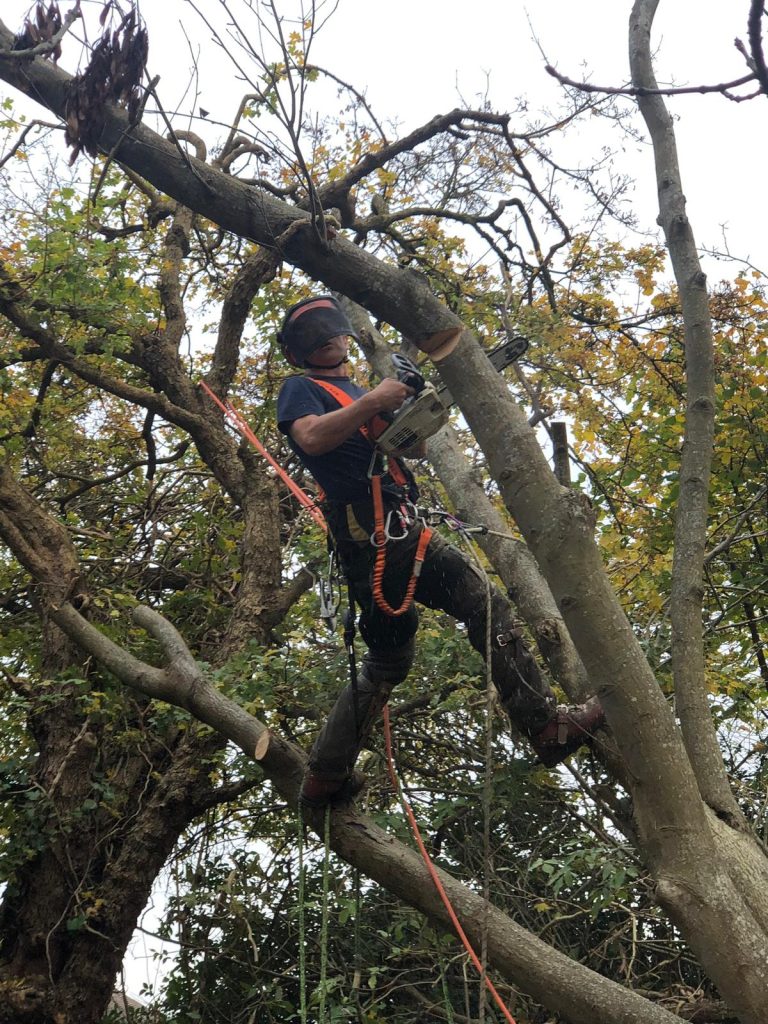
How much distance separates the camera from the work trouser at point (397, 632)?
3057 mm

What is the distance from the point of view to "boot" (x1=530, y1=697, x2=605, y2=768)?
3.03 meters

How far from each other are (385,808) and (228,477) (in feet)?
7.66

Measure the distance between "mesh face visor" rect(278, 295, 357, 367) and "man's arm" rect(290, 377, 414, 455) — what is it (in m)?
0.39

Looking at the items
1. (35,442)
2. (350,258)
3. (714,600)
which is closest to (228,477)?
(35,442)

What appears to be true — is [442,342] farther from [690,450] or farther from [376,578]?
[690,450]

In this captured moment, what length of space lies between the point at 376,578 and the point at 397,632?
0.71ft

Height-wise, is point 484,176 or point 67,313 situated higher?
point 484,176

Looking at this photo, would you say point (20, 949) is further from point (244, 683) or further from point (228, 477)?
point (228, 477)

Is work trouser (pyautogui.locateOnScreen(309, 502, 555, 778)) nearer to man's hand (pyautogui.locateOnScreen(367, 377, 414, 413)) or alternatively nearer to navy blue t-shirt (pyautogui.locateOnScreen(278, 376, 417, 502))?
navy blue t-shirt (pyautogui.locateOnScreen(278, 376, 417, 502))

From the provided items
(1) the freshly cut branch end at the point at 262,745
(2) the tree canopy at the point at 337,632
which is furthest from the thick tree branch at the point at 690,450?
(1) the freshly cut branch end at the point at 262,745

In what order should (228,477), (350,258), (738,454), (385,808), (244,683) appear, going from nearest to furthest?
(350,258), (244,683), (738,454), (385,808), (228,477)

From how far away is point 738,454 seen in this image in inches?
189

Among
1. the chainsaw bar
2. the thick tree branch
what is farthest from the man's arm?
the thick tree branch

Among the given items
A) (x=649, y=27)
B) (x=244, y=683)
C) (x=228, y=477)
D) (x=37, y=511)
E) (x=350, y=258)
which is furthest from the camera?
(x=228, y=477)
